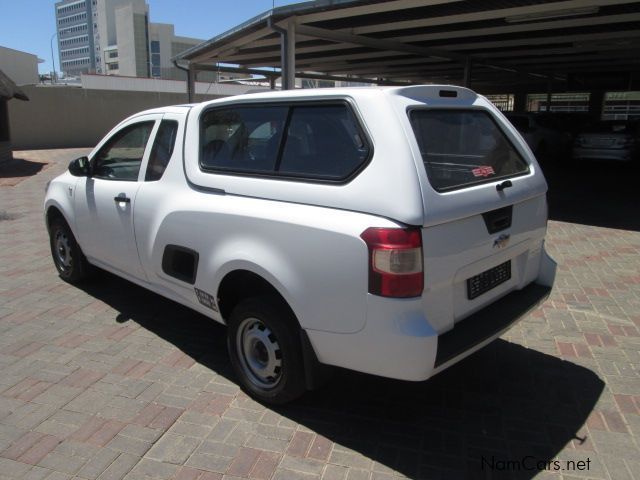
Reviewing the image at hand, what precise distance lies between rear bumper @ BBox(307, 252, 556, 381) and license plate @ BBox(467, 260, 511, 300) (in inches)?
6.6

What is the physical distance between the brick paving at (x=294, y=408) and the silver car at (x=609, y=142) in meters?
12.6

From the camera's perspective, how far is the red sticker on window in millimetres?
3093

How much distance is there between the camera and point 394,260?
8.17 feet

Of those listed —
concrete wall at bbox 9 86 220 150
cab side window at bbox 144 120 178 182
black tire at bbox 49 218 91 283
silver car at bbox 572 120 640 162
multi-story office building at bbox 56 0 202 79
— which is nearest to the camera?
cab side window at bbox 144 120 178 182

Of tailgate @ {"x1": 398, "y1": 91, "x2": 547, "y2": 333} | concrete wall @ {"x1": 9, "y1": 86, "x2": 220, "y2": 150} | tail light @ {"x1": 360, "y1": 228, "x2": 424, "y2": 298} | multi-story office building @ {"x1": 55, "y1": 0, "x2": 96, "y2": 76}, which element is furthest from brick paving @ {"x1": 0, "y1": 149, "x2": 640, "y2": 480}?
multi-story office building @ {"x1": 55, "y1": 0, "x2": 96, "y2": 76}

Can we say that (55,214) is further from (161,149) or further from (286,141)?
(286,141)

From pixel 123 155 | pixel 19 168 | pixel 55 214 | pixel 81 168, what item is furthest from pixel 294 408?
pixel 19 168

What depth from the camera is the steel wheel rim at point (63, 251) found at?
5.31 m

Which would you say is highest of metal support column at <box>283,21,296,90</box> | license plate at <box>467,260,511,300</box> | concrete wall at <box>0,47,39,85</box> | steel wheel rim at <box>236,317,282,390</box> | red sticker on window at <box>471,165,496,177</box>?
concrete wall at <box>0,47,39,85</box>

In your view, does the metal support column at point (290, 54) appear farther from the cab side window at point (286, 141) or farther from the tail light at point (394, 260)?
the tail light at point (394, 260)

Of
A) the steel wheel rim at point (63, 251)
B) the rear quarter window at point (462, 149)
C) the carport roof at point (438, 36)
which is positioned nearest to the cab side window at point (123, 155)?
the steel wheel rim at point (63, 251)

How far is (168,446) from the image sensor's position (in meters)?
2.91

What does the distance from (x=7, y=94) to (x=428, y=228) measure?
16751 mm

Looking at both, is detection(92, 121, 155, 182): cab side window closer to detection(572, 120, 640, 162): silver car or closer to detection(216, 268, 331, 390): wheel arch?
detection(216, 268, 331, 390): wheel arch
